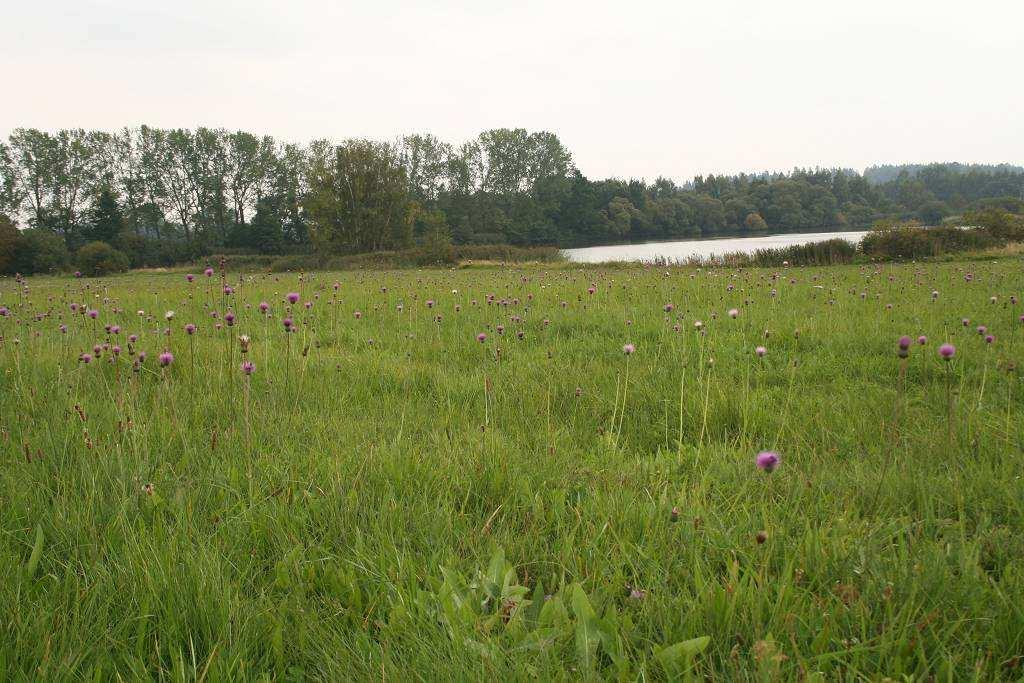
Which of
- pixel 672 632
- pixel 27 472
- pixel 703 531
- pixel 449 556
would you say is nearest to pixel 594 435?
pixel 703 531

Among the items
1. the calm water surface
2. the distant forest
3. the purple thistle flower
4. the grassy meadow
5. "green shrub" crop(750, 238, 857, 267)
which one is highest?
the distant forest

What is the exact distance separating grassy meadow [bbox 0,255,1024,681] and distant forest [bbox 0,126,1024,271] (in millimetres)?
42933

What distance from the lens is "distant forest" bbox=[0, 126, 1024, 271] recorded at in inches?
2058

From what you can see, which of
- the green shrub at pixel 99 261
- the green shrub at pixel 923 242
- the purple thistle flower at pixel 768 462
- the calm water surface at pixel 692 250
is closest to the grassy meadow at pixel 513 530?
the purple thistle flower at pixel 768 462

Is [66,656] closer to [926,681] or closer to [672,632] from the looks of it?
[672,632]

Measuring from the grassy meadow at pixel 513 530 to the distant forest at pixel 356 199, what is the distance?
42.9 m

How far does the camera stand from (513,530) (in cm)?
201

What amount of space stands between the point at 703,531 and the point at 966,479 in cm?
119

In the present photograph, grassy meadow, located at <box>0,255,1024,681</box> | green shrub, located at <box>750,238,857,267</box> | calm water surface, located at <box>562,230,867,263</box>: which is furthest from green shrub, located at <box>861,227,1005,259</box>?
grassy meadow, located at <box>0,255,1024,681</box>

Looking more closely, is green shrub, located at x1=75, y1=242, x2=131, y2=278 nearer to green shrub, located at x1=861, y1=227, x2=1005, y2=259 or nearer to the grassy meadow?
the grassy meadow

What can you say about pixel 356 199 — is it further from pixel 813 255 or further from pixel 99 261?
pixel 813 255

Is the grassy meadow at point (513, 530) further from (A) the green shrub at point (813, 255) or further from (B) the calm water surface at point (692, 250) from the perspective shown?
(B) the calm water surface at point (692, 250)

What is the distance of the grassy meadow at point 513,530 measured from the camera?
4.47 ft

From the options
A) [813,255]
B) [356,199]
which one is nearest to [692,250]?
[813,255]
